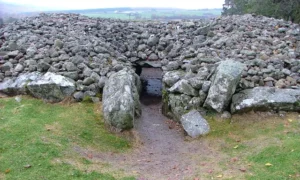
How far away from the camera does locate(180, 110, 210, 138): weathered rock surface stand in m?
14.3

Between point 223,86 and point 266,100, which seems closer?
point 266,100

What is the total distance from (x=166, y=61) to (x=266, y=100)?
8.87 meters

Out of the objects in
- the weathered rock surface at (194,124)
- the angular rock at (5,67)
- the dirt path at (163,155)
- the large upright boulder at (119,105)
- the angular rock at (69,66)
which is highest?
the angular rock at (69,66)

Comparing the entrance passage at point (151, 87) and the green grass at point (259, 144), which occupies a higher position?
the green grass at point (259, 144)

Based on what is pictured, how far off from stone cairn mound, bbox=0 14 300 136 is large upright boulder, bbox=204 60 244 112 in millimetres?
44

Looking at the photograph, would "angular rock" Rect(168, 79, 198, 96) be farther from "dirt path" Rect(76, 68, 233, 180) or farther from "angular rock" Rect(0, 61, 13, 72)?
"angular rock" Rect(0, 61, 13, 72)

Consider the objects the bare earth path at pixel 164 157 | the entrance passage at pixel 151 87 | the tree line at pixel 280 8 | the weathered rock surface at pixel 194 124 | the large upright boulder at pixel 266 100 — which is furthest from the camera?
the tree line at pixel 280 8

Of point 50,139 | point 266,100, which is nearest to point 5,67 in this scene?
point 50,139

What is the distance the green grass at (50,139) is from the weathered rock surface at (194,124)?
2.92 meters

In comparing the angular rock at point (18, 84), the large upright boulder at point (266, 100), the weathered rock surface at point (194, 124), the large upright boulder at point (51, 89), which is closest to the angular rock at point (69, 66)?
the large upright boulder at point (51, 89)

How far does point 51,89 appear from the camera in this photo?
16.0m

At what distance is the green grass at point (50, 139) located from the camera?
33.8ft

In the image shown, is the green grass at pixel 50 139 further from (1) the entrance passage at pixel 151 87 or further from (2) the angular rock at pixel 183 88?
(1) the entrance passage at pixel 151 87

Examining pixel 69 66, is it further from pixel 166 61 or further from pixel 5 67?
pixel 166 61
